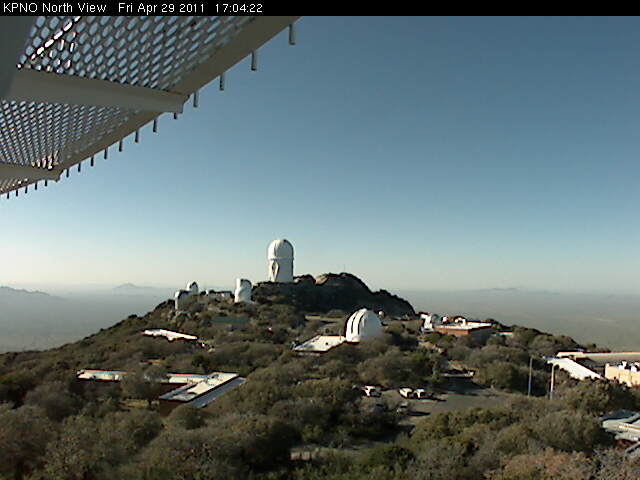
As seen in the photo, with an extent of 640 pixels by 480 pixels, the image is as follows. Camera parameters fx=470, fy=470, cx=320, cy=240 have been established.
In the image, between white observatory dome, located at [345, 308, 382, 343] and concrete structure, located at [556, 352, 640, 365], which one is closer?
concrete structure, located at [556, 352, 640, 365]

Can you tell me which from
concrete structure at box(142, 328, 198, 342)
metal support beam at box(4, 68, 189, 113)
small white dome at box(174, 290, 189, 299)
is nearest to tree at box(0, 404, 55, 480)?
metal support beam at box(4, 68, 189, 113)

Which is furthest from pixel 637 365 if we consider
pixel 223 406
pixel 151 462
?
pixel 151 462

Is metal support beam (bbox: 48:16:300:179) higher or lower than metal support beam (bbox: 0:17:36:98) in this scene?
higher

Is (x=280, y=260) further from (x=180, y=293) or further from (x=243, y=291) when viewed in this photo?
(x=180, y=293)

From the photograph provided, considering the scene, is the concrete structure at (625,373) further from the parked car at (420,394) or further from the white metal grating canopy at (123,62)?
the white metal grating canopy at (123,62)

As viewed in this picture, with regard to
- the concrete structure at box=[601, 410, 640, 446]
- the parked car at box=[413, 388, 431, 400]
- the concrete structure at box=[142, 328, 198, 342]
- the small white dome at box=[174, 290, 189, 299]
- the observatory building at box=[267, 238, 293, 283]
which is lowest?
the concrete structure at box=[142, 328, 198, 342]

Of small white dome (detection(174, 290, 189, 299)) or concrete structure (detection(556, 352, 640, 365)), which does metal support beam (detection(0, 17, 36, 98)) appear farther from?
small white dome (detection(174, 290, 189, 299))
